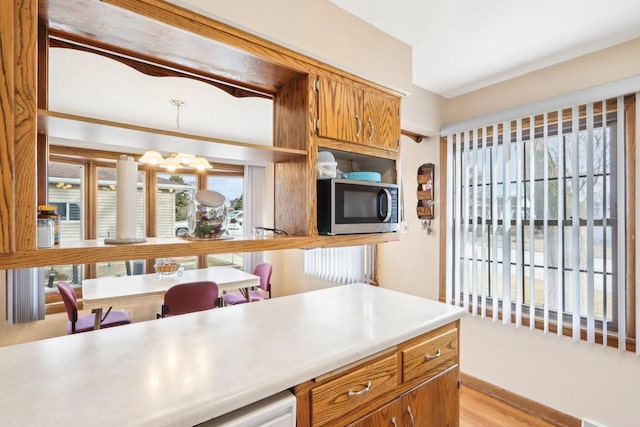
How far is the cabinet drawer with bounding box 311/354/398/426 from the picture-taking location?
3.68ft

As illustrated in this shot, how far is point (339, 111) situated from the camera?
1649mm

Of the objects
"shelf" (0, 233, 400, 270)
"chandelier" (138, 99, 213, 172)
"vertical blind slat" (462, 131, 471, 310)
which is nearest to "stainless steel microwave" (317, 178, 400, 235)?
"shelf" (0, 233, 400, 270)

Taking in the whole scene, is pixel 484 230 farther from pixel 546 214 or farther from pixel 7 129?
pixel 7 129

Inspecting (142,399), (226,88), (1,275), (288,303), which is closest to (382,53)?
(226,88)

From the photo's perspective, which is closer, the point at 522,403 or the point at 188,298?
the point at 522,403

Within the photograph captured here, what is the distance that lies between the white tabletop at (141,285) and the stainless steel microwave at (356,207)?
6.97ft

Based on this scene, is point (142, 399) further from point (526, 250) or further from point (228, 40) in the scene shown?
point (526, 250)

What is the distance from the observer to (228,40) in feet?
4.25

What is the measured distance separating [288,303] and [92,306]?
1.92 m

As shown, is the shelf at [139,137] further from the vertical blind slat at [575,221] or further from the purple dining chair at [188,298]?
the vertical blind slat at [575,221]

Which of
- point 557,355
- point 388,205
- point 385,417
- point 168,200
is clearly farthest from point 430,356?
point 168,200

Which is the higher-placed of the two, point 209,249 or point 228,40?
point 228,40

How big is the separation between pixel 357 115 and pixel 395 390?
139 cm

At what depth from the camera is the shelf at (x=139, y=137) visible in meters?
1.04
